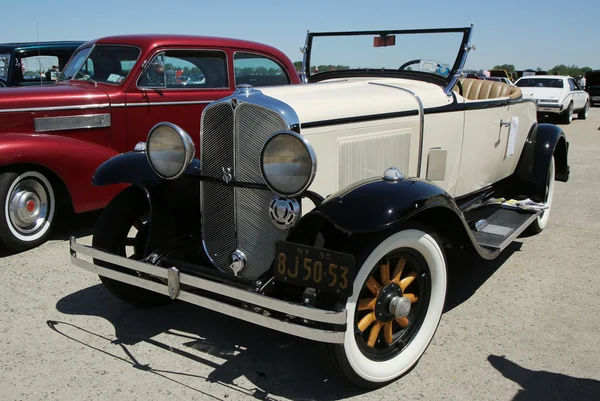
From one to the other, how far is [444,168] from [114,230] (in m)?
2.10

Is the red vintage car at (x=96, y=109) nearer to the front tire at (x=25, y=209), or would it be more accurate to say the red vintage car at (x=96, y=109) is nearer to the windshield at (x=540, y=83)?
the front tire at (x=25, y=209)

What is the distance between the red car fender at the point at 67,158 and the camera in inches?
168

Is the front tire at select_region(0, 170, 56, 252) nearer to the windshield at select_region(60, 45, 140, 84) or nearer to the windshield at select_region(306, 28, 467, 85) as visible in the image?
the windshield at select_region(60, 45, 140, 84)

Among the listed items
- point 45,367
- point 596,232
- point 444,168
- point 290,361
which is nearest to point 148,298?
point 45,367

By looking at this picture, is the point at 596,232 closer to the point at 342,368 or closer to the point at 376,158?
the point at 376,158

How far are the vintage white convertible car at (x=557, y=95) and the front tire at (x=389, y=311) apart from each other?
1400 centimetres

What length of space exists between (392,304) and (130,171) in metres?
1.68

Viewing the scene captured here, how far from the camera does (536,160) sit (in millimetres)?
4750

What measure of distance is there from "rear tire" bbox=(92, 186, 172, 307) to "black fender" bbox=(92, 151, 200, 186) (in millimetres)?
112

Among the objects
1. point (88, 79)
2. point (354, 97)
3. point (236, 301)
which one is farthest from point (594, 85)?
point (236, 301)

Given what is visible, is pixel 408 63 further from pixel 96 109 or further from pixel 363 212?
pixel 96 109

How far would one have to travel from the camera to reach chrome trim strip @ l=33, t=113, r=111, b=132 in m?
4.66

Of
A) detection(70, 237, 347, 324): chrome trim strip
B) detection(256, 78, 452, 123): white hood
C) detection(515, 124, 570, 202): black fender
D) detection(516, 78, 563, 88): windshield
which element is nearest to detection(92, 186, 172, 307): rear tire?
detection(70, 237, 347, 324): chrome trim strip

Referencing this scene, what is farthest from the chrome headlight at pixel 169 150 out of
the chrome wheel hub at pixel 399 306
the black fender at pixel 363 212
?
the chrome wheel hub at pixel 399 306
